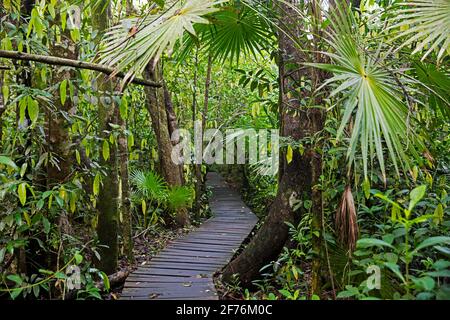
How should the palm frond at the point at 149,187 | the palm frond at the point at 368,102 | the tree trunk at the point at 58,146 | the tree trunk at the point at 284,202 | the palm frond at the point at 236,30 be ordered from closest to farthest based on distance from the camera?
1. the palm frond at the point at 368,102
2. the tree trunk at the point at 58,146
3. the palm frond at the point at 236,30
4. the tree trunk at the point at 284,202
5. the palm frond at the point at 149,187

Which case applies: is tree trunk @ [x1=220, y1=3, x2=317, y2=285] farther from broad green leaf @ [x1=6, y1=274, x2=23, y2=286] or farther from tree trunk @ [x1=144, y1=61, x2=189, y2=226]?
tree trunk @ [x1=144, y1=61, x2=189, y2=226]

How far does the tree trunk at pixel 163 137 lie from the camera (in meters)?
5.60

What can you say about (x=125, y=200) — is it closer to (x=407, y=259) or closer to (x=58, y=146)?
(x=58, y=146)

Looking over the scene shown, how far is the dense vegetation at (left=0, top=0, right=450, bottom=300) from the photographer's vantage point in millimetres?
1781

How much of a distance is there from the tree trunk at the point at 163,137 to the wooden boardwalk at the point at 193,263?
712 millimetres

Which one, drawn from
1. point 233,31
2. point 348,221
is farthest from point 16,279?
point 233,31

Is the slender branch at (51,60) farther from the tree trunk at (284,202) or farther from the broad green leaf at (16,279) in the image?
the tree trunk at (284,202)

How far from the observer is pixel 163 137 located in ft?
19.0

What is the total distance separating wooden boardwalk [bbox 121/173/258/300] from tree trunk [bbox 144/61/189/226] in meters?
0.71

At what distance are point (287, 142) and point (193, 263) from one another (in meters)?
1.71

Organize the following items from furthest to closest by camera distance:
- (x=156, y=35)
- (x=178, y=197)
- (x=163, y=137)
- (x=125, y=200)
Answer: (x=163, y=137), (x=178, y=197), (x=125, y=200), (x=156, y=35)

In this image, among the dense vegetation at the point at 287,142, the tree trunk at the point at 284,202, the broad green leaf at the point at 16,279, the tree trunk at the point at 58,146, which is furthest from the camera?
the tree trunk at the point at 284,202

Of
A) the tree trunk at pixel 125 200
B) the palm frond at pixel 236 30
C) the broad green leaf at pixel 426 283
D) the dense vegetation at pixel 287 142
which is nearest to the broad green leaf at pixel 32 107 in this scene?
the dense vegetation at pixel 287 142

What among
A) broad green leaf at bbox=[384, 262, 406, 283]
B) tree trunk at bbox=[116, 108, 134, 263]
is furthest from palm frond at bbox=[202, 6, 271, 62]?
broad green leaf at bbox=[384, 262, 406, 283]
